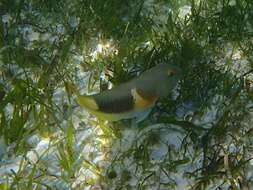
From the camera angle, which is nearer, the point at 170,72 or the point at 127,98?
→ the point at 127,98

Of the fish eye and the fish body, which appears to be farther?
the fish eye

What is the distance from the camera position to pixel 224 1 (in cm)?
477

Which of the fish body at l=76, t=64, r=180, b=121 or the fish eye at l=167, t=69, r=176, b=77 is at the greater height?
the fish eye at l=167, t=69, r=176, b=77

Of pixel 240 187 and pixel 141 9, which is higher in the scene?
pixel 141 9

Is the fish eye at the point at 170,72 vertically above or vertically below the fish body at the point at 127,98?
above

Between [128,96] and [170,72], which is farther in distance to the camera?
[170,72]

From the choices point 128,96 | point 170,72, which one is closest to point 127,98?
point 128,96

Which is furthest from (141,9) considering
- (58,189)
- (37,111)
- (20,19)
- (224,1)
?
(58,189)

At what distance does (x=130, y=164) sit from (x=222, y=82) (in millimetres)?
1113

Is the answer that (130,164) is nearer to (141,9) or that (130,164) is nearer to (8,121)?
(8,121)

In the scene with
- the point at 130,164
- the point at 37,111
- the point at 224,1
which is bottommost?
the point at 130,164

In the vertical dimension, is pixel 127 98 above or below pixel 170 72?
below

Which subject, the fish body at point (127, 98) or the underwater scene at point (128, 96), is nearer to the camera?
the fish body at point (127, 98)

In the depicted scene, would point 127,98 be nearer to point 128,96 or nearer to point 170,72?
point 128,96
